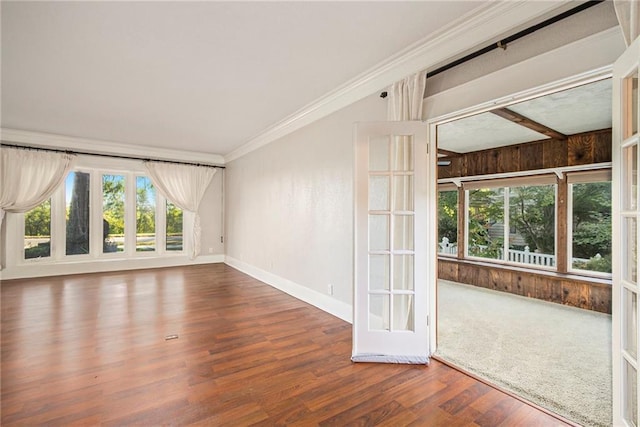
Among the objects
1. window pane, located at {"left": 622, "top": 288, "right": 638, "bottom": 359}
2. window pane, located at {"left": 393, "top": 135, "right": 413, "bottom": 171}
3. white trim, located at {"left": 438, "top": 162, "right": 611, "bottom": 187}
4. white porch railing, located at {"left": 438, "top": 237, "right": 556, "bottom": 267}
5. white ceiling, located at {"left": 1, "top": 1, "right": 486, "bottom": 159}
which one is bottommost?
white porch railing, located at {"left": 438, "top": 237, "right": 556, "bottom": 267}

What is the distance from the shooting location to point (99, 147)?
20.3ft

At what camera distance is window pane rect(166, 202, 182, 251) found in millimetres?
7164

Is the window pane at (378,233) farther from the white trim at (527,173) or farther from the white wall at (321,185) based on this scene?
the white trim at (527,173)

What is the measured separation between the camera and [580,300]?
14.4 feet

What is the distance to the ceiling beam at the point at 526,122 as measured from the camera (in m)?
3.45

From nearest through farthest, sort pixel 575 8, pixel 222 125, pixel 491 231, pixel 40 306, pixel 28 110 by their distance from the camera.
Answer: pixel 575 8, pixel 40 306, pixel 28 110, pixel 222 125, pixel 491 231

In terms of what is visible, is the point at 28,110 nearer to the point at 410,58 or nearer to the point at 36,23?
the point at 36,23

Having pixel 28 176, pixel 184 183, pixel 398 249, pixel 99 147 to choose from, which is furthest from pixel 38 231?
pixel 398 249

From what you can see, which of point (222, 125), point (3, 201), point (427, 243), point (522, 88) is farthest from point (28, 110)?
point (522, 88)

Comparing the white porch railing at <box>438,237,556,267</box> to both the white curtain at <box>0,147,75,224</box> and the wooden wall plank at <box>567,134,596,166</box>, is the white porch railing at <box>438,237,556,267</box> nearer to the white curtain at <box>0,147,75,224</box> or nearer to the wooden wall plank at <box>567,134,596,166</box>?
the wooden wall plank at <box>567,134,596,166</box>

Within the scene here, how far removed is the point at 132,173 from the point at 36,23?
4780 millimetres

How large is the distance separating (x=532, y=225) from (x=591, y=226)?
830 millimetres

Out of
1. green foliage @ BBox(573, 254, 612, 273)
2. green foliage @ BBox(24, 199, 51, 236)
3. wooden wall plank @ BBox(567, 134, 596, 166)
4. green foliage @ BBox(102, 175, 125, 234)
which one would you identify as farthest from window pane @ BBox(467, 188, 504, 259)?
green foliage @ BBox(24, 199, 51, 236)

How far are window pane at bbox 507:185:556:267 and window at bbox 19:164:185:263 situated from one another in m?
7.10
